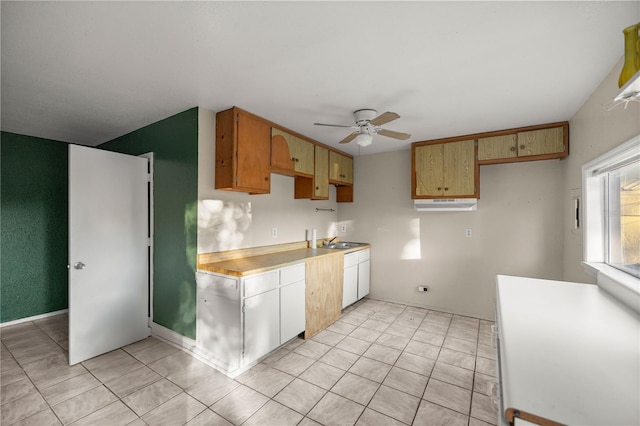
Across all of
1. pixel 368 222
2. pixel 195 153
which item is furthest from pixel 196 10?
pixel 368 222

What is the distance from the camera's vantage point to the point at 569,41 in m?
1.66

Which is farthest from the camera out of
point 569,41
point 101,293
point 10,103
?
point 101,293

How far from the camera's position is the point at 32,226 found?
363 centimetres

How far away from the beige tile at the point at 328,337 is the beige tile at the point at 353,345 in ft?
0.22

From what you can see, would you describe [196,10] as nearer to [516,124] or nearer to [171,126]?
[171,126]

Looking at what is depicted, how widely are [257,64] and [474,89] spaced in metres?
1.73

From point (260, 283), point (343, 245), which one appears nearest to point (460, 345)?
point (343, 245)

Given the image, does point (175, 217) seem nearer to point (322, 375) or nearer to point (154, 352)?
point (154, 352)

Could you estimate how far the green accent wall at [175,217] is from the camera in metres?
2.73

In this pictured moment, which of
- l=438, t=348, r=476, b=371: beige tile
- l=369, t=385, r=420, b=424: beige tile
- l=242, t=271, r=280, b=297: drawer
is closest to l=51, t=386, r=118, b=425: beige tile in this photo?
l=242, t=271, r=280, b=297: drawer

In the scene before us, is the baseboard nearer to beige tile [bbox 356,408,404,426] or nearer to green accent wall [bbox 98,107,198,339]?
green accent wall [bbox 98,107,198,339]

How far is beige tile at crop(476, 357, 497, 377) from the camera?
8.03 feet

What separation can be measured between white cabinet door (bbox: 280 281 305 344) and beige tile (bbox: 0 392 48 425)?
5.89 feet

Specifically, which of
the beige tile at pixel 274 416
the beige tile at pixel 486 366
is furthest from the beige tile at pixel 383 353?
the beige tile at pixel 274 416
